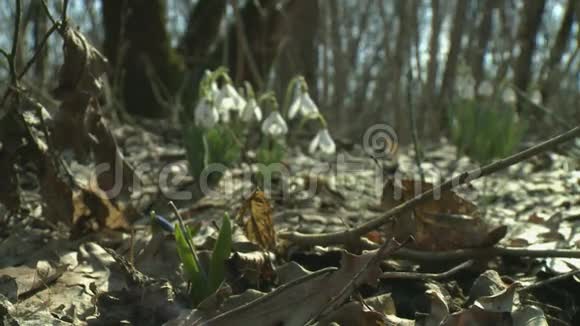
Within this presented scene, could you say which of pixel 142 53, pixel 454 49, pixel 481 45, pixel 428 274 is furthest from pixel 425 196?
pixel 142 53

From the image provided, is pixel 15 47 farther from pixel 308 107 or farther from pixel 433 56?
pixel 433 56

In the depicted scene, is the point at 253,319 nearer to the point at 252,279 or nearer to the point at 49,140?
the point at 252,279

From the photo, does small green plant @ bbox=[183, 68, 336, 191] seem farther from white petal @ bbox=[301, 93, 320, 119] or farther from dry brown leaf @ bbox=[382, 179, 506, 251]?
dry brown leaf @ bbox=[382, 179, 506, 251]

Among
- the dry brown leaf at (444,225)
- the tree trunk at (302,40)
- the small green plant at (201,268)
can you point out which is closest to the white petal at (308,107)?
the dry brown leaf at (444,225)

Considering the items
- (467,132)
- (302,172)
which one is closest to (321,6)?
(467,132)

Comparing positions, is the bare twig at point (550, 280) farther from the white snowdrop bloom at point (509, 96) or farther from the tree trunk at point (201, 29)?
the tree trunk at point (201, 29)
